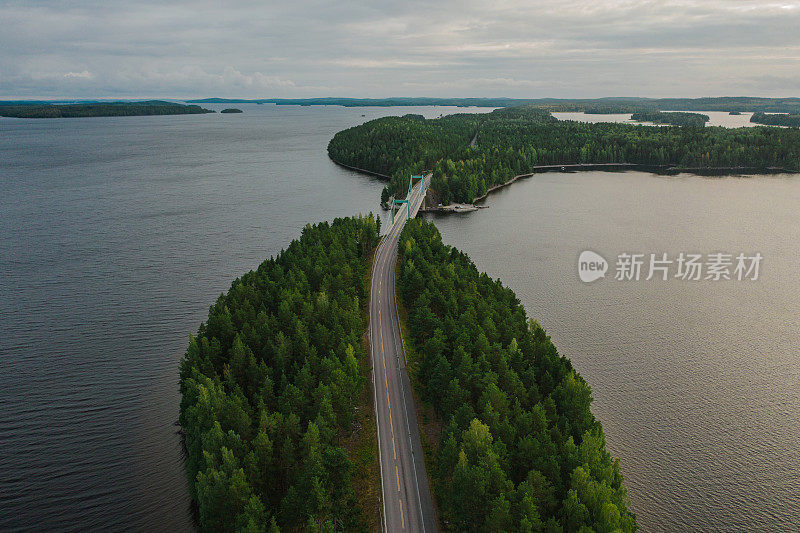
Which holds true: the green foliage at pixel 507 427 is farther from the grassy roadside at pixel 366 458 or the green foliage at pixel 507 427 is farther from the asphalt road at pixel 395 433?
the grassy roadside at pixel 366 458

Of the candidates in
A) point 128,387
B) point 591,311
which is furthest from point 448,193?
point 128,387

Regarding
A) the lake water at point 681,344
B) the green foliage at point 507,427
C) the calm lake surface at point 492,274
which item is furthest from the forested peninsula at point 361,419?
the lake water at point 681,344

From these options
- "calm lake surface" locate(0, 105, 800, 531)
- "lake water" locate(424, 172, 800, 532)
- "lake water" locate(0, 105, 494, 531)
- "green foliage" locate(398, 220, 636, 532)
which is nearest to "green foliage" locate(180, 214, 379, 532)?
"lake water" locate(0, 105, 494, 531)

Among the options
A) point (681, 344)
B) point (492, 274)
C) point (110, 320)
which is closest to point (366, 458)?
point (681, 344)

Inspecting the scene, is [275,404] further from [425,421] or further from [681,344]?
[681,344]

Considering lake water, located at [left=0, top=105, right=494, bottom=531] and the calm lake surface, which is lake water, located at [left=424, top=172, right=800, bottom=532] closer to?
the calm lake surface
